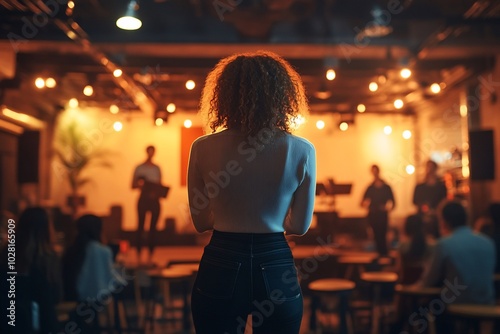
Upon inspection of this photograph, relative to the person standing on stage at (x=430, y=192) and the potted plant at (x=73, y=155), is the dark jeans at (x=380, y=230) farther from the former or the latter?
the potted plant at (x=73, y=155)

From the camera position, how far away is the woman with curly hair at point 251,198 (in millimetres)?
1446

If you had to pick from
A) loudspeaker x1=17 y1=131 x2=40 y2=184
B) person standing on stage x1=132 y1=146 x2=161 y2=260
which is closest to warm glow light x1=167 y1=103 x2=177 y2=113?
person standing on stage x1=132 y1=146 x2=161 y2=260

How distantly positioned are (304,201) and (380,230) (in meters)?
7.95

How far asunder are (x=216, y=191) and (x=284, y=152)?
197mm

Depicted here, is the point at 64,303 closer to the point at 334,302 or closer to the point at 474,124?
the point at 334,302

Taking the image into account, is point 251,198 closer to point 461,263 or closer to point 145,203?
point 461,263

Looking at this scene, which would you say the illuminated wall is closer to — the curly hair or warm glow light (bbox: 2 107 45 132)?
warm glow light (bbox: 2 107 45 132)

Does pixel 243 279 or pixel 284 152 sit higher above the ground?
pixel 284 152

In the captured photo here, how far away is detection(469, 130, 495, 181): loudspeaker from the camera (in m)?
7.80

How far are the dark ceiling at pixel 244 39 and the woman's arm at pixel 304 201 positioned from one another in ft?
15.3

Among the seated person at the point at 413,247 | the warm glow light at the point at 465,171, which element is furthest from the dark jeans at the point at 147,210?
the warm glow light at the point at 465,171

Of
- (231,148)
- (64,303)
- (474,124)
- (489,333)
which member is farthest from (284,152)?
(474,124)

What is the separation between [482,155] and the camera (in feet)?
25.8

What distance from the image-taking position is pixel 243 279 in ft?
4.73
